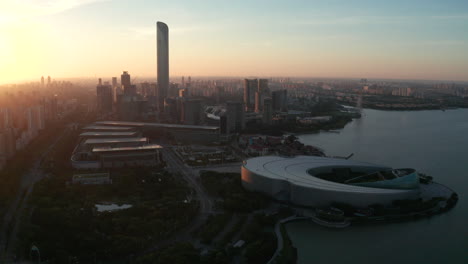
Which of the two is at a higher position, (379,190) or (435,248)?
(379,190)

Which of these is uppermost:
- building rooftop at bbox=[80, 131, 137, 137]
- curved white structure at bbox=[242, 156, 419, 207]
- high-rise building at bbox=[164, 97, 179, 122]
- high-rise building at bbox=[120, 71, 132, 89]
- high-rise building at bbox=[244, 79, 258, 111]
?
high-rise building at bbox=[120, 71, 132, 89]

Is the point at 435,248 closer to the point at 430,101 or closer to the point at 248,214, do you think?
the point at 248,214

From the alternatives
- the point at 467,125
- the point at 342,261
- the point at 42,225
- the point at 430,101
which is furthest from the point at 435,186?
the point at 430,101

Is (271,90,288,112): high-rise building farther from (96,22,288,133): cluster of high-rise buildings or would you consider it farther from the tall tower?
the tall tower

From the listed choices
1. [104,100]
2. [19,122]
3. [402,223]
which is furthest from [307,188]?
[104,100]

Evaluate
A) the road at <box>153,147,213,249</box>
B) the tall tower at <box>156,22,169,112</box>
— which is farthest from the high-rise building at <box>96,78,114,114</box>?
the road at <box>153,147,213,249</box>

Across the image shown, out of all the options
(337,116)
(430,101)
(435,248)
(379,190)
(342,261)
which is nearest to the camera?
(342,261)
